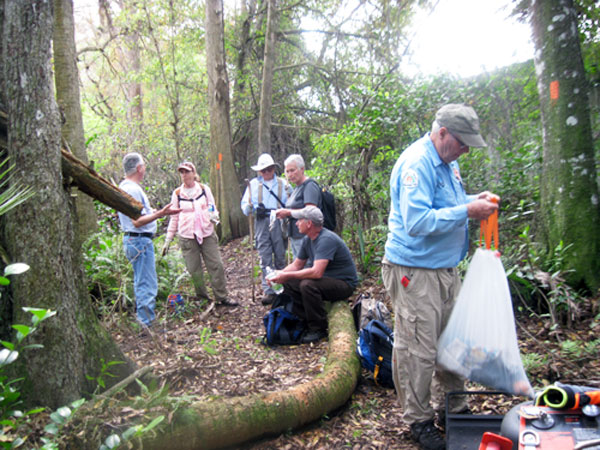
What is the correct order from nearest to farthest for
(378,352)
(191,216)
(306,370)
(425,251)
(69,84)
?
(425,251) → (378,352) → (306,370) → (191,216) → (69,84)

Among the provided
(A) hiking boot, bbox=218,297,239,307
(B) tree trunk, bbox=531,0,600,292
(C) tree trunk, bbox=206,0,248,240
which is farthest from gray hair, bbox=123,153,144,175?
(C) tree trunk, bbox=206,0,248,240

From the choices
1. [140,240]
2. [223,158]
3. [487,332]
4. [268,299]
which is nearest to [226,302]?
[268,299]

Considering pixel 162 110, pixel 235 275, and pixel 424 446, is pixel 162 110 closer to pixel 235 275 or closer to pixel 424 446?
pixel 235 275

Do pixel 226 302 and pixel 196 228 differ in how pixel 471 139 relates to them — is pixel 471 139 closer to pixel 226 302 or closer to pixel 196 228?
pixel 196 228

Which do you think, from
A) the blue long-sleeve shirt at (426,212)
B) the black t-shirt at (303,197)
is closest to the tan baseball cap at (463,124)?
the blue long-sleeve shirt at (426,212)

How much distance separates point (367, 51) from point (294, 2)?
2.65 meters

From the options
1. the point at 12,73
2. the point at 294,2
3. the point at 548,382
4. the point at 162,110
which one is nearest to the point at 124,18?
the point at 162,110

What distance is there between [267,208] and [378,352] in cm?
308

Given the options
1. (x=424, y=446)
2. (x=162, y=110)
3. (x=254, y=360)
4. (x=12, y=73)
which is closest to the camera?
(x=12, y=73)

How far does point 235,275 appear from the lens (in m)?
8.66

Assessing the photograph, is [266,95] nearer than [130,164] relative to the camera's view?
No

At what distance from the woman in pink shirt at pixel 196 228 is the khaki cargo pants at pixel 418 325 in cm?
354

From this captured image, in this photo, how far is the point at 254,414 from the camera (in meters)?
2.91

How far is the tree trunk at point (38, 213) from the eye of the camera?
96.3 inches
